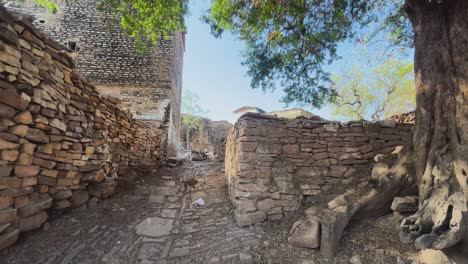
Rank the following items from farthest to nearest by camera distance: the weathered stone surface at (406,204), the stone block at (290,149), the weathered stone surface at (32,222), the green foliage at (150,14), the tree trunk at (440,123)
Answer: the green foliage at (150,14) → the stone block at (290,149) → the weathered stone surface at (406,204) → the weathered stone surface at (32,222) → the tree trunk at (440,123)

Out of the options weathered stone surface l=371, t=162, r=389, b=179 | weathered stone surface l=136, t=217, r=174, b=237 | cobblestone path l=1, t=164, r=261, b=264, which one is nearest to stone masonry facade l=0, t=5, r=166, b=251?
cobblestone path l=1, t=164, r=261, b=264

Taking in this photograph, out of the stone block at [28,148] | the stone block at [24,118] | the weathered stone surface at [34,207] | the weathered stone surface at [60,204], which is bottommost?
the weathered stone surface at [60,204]

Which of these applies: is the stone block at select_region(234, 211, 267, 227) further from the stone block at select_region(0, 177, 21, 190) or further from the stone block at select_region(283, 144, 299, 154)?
the stone block at select_region(0, 177, 21, 190)

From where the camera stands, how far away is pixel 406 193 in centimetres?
282

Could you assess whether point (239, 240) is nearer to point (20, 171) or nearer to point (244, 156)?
point (244, 156)

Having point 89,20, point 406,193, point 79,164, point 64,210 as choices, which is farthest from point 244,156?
point 89,20

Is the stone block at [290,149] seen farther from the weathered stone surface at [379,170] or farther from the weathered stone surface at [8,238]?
the weathered stone surface at [8,238]

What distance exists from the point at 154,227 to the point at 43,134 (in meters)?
2.07

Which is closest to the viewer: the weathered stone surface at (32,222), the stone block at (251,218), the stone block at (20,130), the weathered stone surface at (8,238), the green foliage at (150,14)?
the weathered stone surface at (8,238)

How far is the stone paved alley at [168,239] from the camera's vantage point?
2516mm

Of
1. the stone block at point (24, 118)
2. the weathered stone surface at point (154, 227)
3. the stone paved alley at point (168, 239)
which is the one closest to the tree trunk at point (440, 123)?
the stone paved alley at point (168, 239)

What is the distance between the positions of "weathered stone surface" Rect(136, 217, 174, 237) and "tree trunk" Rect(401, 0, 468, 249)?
10.5 ft

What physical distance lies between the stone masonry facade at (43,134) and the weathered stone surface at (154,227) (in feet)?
3.22

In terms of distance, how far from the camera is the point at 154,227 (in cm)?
345
